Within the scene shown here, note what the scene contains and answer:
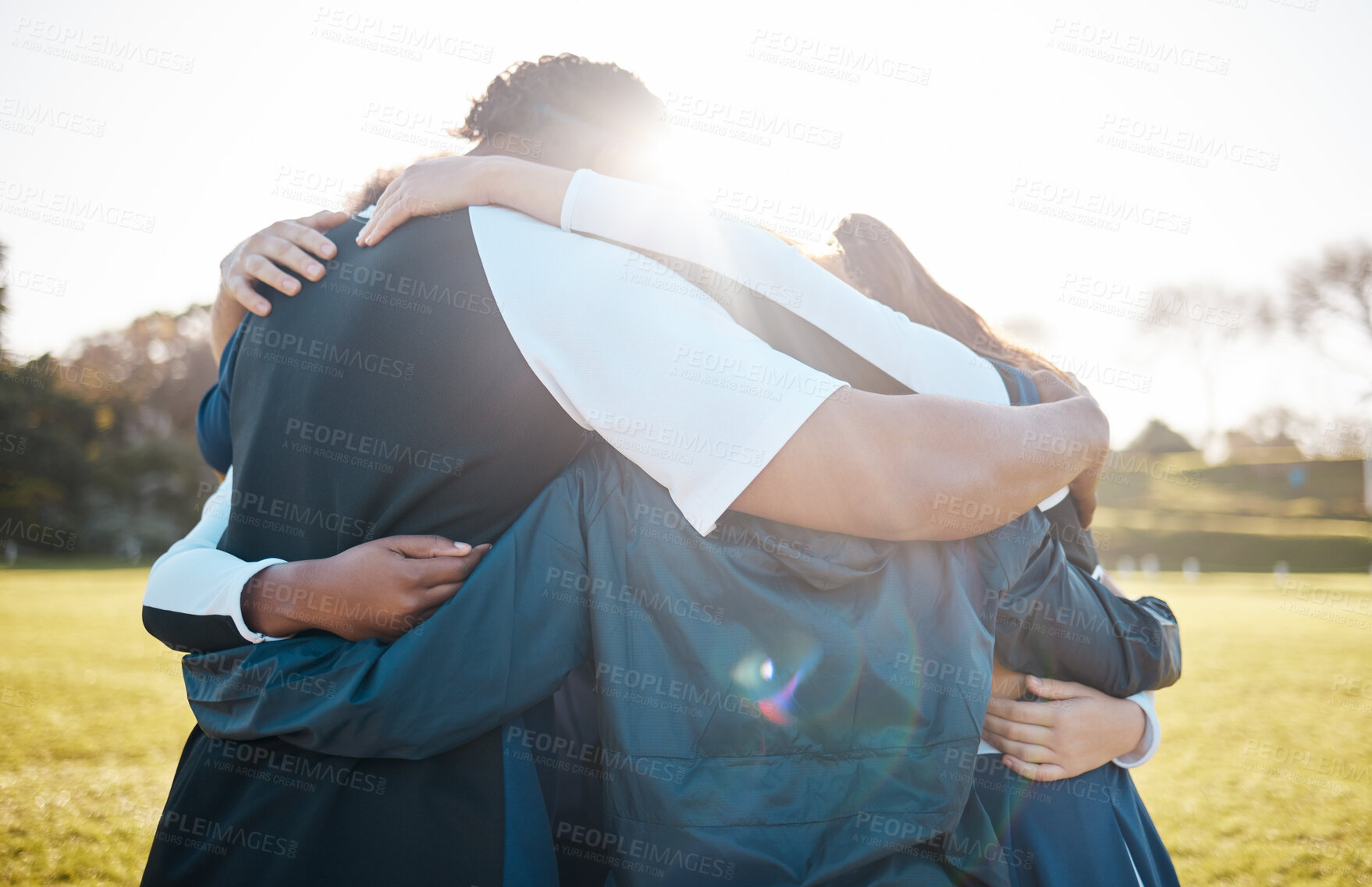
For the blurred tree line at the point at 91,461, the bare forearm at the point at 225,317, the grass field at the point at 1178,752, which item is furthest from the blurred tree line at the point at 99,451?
the bare forearm at the point at 225,317

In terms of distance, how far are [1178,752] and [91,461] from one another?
33.4 metres

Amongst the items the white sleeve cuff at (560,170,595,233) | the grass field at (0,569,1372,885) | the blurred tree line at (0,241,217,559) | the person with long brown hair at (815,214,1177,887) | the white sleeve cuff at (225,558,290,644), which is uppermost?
the white sleeve cuff at (560,170,595,233)

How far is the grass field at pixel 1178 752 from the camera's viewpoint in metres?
4.27

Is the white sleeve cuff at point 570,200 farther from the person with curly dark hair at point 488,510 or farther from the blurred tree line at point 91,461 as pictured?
the blurred tree line at point 91,461

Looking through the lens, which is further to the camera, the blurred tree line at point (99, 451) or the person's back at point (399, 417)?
the blurred tree line at point (99, 451)

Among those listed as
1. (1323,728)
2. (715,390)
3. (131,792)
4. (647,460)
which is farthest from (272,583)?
(1323,728)

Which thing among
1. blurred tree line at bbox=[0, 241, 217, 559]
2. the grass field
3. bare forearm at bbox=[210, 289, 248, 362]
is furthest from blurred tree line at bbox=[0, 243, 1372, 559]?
bare forearm at bbox=[210, 289, 248, 362]

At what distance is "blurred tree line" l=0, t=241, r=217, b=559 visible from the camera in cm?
2472

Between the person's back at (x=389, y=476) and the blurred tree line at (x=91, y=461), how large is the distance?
25.1m

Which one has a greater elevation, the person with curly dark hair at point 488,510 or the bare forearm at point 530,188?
the bare forearm at point 530,188

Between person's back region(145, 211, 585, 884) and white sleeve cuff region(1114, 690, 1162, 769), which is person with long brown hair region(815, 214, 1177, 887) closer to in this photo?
white sleeve cuff region(1114, 690, 1162, 769)

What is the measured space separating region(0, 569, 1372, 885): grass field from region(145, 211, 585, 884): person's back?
3.12m

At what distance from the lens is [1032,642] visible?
76.2 inches

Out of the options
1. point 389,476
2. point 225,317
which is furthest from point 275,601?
point 225,317
